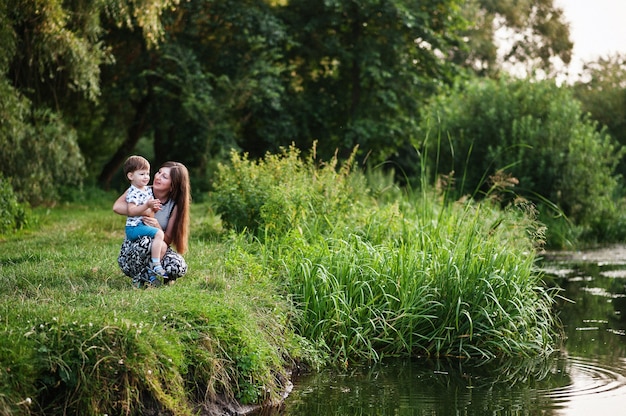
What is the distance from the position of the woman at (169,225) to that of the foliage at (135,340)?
0.58 ft

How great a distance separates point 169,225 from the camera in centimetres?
762

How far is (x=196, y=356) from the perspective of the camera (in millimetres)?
5695

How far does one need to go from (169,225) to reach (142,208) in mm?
479

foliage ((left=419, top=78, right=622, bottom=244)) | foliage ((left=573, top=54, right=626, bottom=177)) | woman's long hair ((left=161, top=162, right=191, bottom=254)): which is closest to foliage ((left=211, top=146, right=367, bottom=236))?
woman's long hair ((left=161, top=162, right=191, bottom=254))

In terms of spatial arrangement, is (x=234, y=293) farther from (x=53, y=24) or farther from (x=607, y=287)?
(x=53, y=24)

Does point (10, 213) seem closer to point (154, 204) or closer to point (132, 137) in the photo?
point (154, 204)

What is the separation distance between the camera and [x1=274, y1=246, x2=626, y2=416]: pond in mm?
6188

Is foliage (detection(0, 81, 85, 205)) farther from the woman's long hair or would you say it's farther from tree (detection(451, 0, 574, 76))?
tree (detection(451, 0, 574, 76))

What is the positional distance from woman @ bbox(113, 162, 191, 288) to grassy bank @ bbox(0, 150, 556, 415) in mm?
151

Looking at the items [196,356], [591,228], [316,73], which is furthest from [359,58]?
[196,356]

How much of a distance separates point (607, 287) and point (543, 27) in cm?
3091

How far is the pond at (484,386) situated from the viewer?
6.19m

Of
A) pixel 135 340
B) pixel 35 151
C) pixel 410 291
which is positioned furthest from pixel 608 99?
pixel 135 340

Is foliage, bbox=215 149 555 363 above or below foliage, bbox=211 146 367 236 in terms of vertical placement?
below
